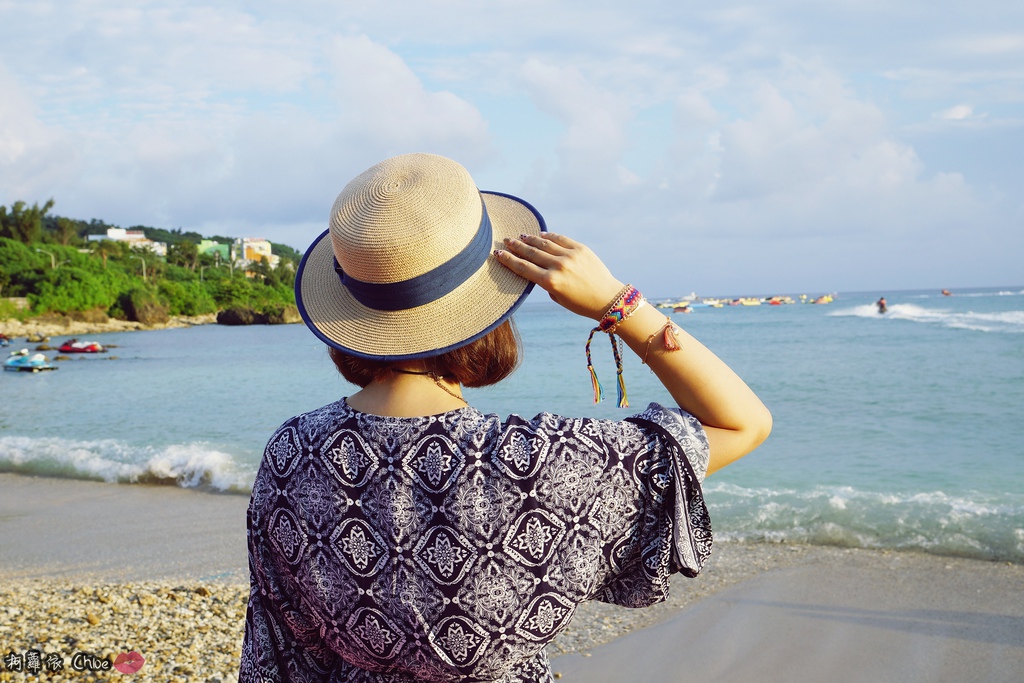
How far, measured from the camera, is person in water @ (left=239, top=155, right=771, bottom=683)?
110 cm

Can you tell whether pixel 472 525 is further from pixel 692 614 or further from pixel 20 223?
pixel 20 223

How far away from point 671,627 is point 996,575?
2.51m

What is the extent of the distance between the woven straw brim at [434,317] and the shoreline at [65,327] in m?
48.4

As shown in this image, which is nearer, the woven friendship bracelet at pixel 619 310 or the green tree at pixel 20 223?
the woven friendship bracelet at pixel 619 310

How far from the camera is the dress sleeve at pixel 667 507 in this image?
3.68 feet

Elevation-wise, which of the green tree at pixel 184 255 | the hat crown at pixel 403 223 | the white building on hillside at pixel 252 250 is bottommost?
the hat crown at pixel 403 223

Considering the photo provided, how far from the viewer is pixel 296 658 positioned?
1.31 metres

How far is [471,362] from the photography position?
1.23m

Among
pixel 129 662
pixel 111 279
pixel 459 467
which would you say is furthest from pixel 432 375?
pixel 111 279

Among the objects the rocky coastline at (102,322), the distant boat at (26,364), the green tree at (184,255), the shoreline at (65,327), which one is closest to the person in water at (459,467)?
the distant boat at (26,364)

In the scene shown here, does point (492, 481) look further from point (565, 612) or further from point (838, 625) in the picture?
point (838, 625)

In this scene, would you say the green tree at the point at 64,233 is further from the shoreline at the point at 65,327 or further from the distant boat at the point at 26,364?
the distant boat at the point at 26,364

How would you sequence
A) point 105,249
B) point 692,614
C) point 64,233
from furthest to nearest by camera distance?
point 64,233 < point 105,249 < point 692,614

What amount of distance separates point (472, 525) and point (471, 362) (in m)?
0.26
